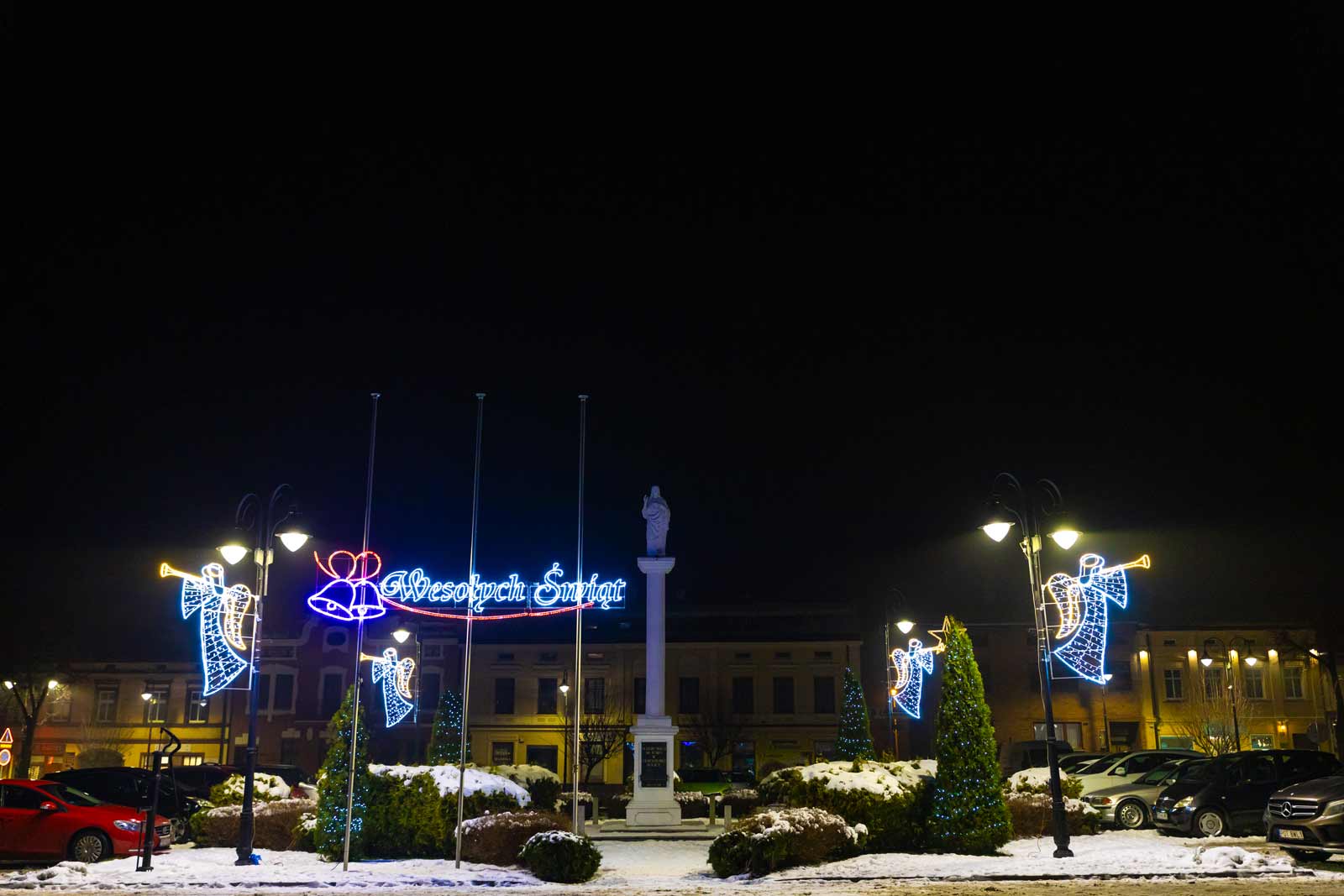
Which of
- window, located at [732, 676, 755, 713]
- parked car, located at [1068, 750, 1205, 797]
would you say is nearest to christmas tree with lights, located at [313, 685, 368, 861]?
parked car, located at [1068, 750, 1205, 797]

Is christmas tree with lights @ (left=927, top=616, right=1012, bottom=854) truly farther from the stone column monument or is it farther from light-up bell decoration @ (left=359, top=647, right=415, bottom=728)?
light-up bell decoration @ (left=359, top=647, right=415, bottom=728)

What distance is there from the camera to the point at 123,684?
60.7m

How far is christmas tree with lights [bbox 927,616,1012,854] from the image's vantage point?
58.6ft

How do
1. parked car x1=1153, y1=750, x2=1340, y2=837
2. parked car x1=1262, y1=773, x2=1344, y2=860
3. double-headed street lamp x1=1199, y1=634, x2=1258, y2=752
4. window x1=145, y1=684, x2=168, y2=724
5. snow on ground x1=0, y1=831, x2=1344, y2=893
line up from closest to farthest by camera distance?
snow on ground x1=0, y1=831, x2=1344, y2=893, parked car x1=1262, y1=773, x2=1344, y2=860, parked car x1=1153, y1=750, x2=1340, y2=837, double-headed street lamp x1=1199, y1=634, x2=1258, y2=752, window x1=145, y1=684, x2=168, y2=724

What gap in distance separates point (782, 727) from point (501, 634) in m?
15.9

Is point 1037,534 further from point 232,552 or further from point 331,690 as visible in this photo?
point 331,690

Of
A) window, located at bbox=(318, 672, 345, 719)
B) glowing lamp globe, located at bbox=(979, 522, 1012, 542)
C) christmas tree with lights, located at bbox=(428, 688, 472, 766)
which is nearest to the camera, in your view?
glowing lamp globe, located at bbox=(979, 522, 1012, 542)

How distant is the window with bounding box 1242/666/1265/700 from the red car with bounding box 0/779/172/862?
54.8 meters

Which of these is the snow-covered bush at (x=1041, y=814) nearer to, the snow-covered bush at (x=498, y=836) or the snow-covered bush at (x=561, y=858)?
the snow-covered bush at (x=561, y=858)

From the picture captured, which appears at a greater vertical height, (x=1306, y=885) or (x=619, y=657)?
(x=619, y=657)

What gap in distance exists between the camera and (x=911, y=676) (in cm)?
3306

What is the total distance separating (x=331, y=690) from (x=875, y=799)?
155 feet

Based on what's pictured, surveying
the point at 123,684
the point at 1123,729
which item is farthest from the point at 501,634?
the point at 1123,729

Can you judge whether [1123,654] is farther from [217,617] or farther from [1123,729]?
[217,617]
